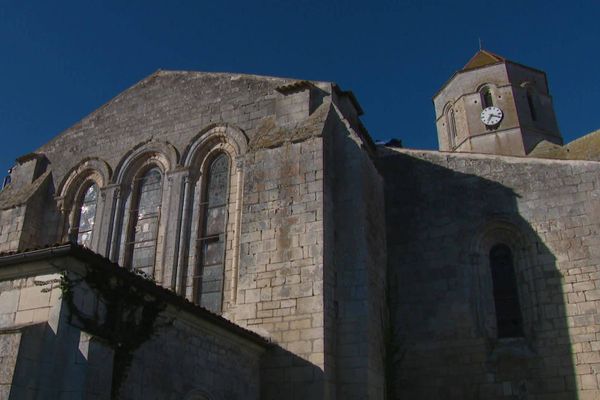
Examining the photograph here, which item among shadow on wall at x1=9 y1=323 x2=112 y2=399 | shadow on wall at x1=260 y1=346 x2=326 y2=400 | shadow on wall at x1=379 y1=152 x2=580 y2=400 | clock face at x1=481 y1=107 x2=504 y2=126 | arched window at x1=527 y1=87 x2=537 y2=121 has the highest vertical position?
arched window at x1=527 y1=87 x2=537 y2=121

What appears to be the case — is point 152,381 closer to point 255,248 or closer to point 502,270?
point 255,248

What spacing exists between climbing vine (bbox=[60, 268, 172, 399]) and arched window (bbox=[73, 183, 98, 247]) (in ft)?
20.3

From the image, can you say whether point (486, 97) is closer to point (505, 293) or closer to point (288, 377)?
point (505, 293)

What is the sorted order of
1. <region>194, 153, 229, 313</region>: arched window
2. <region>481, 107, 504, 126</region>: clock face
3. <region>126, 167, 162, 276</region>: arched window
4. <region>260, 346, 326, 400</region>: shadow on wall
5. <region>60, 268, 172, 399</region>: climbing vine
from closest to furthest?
<region>60, 268, 172, 399</region>: climbing vine → <region>260, 346, 326, 400</region>: shadow on wall → <region>194, 153, 229, 313</region>: arched window → <region>126, 167, 162, 276</region>: arched window → <region>481, 107, 504, 126</region>: clock face

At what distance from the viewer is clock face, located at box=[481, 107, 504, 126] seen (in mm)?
24047

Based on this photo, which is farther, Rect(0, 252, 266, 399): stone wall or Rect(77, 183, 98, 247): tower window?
Rect(77, 183, 98, 247): tower window

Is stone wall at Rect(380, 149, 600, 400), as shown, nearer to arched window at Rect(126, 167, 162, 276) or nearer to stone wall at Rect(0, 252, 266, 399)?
stone wall at Rect(0, 252, 266, 399)

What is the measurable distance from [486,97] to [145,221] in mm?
16707

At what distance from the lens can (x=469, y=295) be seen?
10812mm

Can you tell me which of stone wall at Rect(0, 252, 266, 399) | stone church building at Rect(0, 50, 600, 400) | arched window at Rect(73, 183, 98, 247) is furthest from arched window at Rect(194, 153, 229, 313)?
stone wall at Rect(0, 252, 266, 399)

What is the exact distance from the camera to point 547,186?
11.0 metres

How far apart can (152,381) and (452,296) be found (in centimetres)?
574

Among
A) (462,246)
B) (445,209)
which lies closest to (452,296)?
(462,246)

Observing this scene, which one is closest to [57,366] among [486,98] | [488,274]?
[488,274]
